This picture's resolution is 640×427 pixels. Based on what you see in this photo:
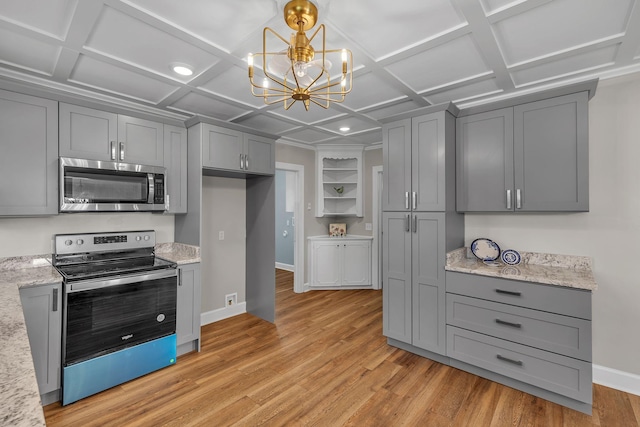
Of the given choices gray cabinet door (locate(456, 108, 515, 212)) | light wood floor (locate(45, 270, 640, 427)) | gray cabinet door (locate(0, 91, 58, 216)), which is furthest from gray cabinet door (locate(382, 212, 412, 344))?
gray cabinet door (locate(0, 91, 58, 216))

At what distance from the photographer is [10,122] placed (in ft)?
7.33

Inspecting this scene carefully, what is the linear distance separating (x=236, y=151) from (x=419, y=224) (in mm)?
2095

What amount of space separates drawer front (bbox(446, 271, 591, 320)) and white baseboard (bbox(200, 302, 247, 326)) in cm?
269

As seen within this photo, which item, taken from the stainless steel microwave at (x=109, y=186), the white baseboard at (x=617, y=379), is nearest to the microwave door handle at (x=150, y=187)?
the stainless steel microwave at (x=109, y=186)

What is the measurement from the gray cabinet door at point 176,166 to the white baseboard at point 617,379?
4.07m

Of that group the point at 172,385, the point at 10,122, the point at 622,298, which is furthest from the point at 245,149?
the point at 622,298

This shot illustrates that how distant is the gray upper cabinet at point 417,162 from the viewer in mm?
2791

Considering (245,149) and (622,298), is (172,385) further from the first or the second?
(622,298)

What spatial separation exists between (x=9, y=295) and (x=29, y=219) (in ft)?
3.97

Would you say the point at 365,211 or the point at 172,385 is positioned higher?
the point at 365,211

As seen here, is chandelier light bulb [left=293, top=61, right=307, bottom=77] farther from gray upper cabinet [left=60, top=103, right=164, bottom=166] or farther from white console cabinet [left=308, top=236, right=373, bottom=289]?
white console cabinet [left=308, top=236, right=373, bottom=289]

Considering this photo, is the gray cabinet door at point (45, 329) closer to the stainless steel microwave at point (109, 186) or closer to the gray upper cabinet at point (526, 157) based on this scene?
the stainless steel microwave at point (109, 186)

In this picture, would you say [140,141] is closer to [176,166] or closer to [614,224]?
[176,166]

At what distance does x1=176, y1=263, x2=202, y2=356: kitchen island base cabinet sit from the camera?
2.86m
